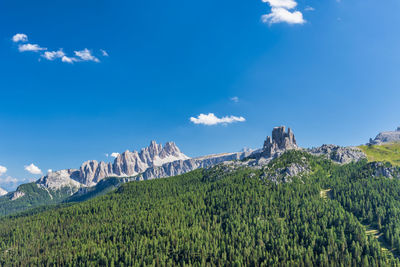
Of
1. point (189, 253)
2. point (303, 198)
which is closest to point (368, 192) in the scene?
point (303, 198)

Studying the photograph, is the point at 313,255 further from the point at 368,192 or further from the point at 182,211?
the point at 182,211

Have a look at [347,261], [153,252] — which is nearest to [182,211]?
[153,252]

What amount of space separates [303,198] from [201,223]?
7528 centimetres

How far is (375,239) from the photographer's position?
135 m

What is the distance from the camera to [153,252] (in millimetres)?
152250

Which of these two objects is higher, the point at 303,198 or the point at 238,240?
the point at 303,198

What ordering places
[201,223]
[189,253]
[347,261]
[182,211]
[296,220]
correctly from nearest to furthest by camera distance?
[347,261]
[189,253]
[296,220]
[201,223]
[182,211]

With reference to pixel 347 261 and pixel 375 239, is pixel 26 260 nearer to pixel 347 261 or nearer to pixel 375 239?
pixel 347 261

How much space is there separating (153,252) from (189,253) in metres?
21.3

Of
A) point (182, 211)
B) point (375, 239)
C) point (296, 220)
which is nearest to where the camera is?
point (375, 239)

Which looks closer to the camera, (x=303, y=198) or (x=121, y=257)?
(x=121, y=257)

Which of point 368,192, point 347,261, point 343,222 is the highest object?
point 368,192

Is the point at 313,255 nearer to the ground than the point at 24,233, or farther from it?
nearer to the ground

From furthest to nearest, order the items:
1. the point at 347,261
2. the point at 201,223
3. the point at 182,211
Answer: the point at 182,211 < the point at 201,223 < the point at 347,261
